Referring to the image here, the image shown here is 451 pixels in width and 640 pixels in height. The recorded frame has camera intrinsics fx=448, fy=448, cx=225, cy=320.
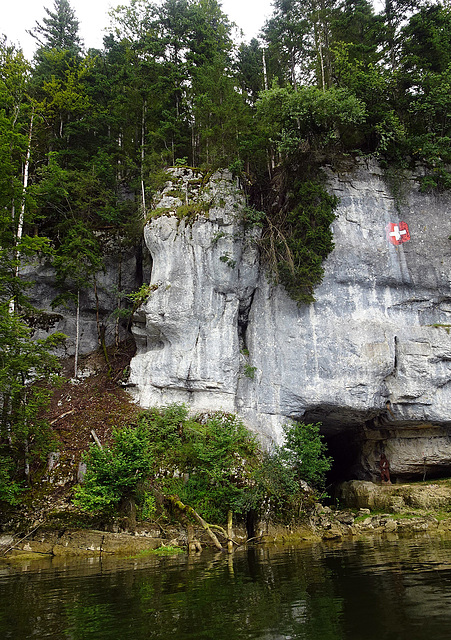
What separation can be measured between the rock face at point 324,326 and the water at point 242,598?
8.64 m

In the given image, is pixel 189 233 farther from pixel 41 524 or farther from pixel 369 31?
pixel 369 31

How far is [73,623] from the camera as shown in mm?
5906

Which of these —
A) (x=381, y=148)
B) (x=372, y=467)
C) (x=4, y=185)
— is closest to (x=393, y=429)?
(x=372, y=467)

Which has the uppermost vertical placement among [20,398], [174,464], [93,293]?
[93,293]

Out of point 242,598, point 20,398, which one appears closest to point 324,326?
point 20,398

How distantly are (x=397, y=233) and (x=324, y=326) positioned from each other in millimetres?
6073

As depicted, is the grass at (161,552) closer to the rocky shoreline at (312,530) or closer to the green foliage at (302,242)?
the rocky shoreline at (312,530)

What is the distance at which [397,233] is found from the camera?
852 inches

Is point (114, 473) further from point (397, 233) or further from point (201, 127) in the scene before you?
point (201, 127)

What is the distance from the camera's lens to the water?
17.0ft

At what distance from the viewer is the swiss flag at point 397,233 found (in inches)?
849

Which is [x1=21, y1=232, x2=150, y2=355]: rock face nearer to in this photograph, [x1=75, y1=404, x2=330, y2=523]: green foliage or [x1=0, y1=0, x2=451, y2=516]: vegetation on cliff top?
[x1=0, y1=0, x2=451, y2=516]: vegetation on cliff top

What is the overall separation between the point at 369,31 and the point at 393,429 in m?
20.3

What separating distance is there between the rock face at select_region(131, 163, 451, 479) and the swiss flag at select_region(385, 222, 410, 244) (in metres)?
0.28
